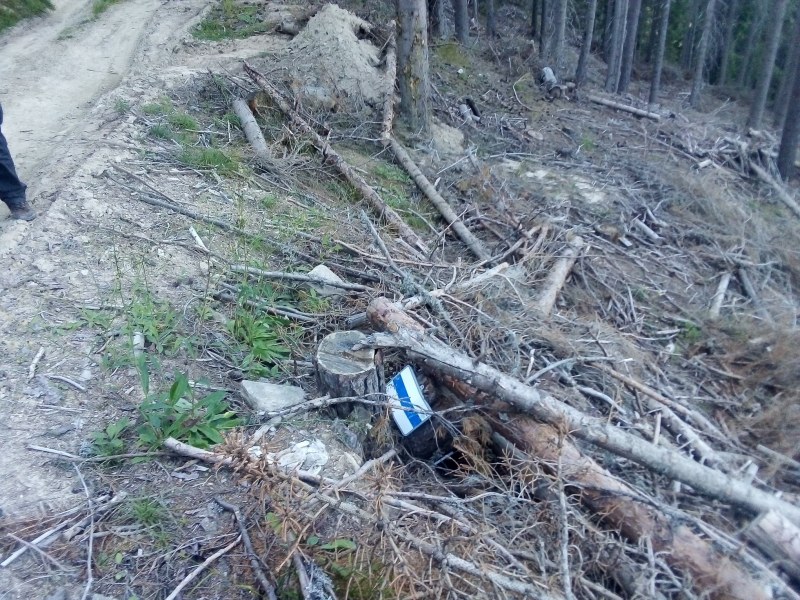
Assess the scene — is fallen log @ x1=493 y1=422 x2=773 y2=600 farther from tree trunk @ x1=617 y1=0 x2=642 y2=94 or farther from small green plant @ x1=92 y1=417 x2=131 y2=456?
tree trunk @ x1=617 y1=0 x2=642 y2=94

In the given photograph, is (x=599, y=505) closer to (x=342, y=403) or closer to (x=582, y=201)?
(x=342, y=403)

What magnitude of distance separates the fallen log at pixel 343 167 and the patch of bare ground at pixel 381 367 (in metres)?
0.09

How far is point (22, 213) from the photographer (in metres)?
5.62

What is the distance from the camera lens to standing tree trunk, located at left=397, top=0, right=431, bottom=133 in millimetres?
8523

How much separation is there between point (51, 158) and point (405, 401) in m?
4.88

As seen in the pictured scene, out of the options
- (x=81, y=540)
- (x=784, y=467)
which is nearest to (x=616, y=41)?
(x=784, y=467)

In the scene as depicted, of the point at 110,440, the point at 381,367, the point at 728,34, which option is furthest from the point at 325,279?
the point at 728,34

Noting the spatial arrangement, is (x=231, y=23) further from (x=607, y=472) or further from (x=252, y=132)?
(x=607, y=472)

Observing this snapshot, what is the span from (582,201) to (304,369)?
16.1ft

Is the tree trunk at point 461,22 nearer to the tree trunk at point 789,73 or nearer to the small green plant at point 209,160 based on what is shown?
the tree trunk at point 789,73

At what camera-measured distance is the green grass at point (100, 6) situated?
1223 cm

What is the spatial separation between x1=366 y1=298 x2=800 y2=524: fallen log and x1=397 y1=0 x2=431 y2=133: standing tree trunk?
5.46 m

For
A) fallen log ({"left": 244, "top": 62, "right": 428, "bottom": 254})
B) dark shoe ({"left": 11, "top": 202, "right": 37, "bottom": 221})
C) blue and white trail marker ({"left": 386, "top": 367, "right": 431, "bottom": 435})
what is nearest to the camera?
blue and white trail marker ({"left": 386, "top": 367, "right": 431, "bottom": 435})

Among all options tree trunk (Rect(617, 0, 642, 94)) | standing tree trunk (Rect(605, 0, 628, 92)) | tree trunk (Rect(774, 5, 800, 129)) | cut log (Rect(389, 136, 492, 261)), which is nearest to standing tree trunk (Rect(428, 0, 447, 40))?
standing tree trunk (Rect(605, 0, 628, 92))
